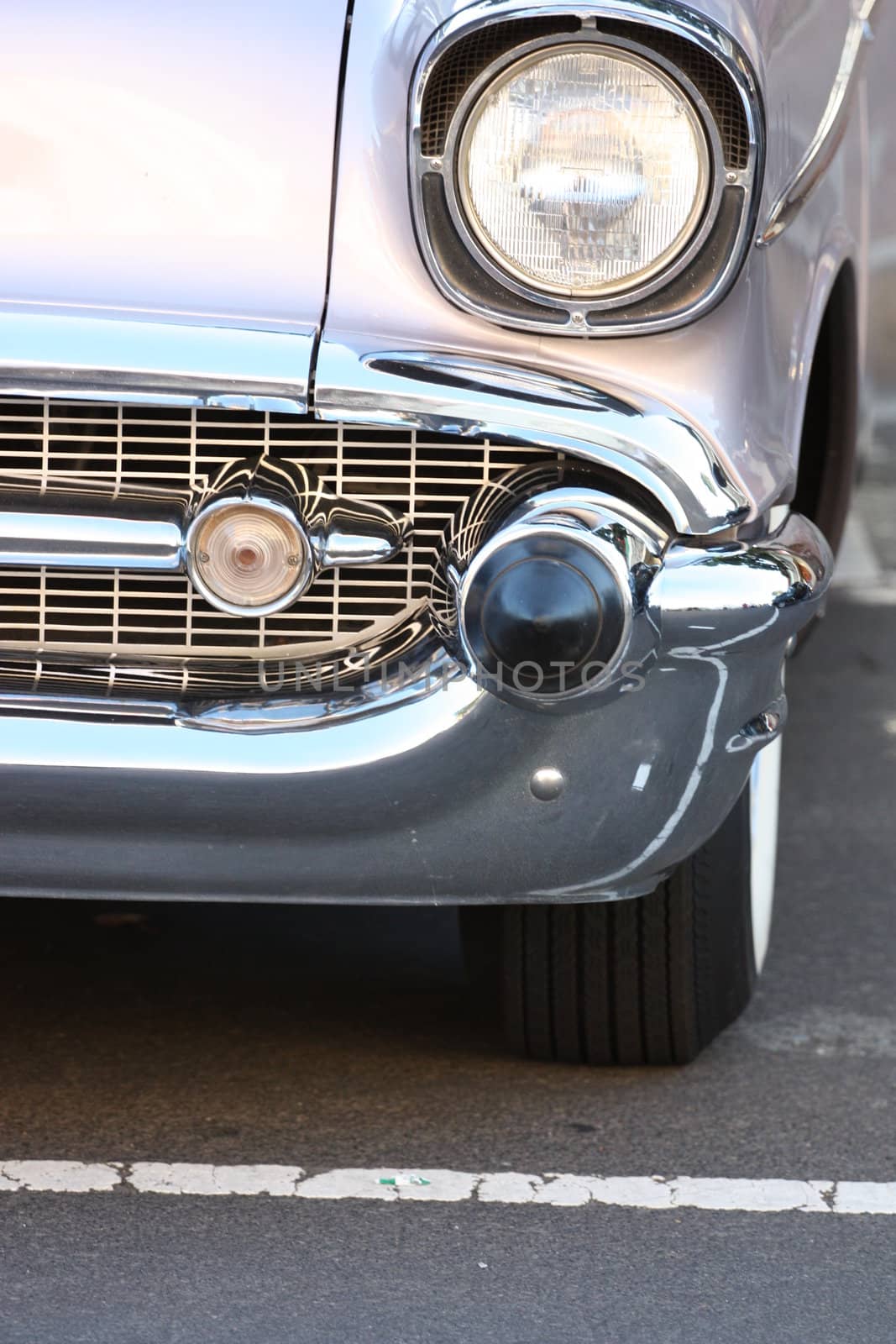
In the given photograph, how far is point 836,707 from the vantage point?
14.5ft

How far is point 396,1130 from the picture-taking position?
7.82 ft

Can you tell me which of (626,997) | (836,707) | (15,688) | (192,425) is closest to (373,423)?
(192,425)

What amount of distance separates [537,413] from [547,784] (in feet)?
1.35

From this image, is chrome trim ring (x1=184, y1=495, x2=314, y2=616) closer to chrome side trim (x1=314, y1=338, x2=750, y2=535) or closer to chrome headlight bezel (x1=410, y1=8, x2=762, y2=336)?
chrome side trim (x1=314, y1=338, x2=750, y2=535)

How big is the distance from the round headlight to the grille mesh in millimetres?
20

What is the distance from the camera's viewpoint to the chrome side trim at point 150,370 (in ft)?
6.17

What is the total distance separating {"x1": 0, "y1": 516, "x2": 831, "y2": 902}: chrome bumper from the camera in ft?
6.45

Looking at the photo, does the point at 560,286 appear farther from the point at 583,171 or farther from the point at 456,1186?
the point at 456,1186

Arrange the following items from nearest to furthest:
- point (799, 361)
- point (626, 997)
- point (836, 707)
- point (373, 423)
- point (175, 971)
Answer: point (373, 423)
point (799, 361)
point (626, 997)
point (175, 971)
point (836, 707)

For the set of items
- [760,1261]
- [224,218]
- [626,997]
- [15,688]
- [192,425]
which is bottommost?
[760,1261]

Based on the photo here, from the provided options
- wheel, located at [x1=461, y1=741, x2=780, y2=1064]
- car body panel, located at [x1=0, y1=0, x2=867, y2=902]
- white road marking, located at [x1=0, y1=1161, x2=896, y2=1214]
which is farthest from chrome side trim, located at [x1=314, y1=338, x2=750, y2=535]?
white road marking, located at [x1=0, y1=1161, x2=896, y2=1214]

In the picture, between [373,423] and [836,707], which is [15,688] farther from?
[836,707]

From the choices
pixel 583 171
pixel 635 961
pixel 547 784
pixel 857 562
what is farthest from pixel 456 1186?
pixel 857 562

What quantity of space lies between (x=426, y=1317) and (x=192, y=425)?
1.00m
